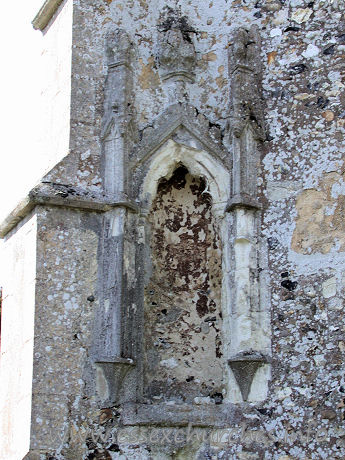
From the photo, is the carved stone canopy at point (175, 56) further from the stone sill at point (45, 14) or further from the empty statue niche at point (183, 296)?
the stone sill at point (45, 14)

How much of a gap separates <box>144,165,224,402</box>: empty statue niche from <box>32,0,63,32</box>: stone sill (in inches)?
71.0

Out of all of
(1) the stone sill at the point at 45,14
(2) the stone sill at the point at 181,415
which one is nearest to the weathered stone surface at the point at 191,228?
(2) the stone sill at the point at 181,415

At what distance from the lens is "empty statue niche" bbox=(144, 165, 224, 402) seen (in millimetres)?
7523

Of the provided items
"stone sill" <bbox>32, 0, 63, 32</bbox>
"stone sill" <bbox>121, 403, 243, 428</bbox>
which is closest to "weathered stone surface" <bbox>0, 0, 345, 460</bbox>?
"stone sill" <bbox>121, 403, 243, 428</bbox>

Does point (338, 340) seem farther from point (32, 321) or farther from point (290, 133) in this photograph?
point (32, 321)

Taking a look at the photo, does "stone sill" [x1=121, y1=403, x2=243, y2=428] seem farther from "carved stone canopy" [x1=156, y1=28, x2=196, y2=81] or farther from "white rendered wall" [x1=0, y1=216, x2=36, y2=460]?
"carved stone canopy" [x1=156, y1=28, x2=196, y2=81]

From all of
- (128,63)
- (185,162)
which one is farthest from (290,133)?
(128,63)

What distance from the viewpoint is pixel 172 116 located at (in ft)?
25.7

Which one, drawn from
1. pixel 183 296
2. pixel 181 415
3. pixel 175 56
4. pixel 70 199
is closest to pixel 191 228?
pixel 183 296

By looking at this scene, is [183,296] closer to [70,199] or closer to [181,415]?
[181,415]

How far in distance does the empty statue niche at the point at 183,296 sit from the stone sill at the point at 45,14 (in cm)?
180

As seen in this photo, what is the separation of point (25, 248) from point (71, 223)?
416mm

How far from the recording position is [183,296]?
775 cm

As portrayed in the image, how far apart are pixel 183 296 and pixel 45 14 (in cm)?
274
